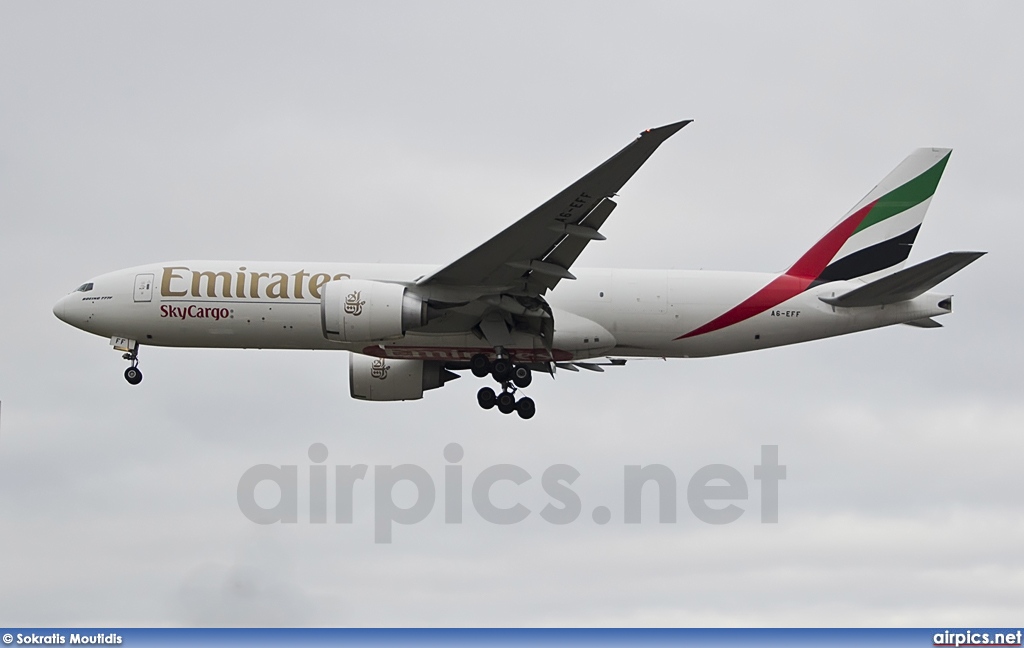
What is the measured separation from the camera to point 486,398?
33656 mm

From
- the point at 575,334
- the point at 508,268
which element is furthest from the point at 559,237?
the point at 575,334

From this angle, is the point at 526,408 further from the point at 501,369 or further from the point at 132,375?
the point at 132,375

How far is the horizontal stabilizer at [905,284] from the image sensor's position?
29.6 m

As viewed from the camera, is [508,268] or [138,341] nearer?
[508,268]

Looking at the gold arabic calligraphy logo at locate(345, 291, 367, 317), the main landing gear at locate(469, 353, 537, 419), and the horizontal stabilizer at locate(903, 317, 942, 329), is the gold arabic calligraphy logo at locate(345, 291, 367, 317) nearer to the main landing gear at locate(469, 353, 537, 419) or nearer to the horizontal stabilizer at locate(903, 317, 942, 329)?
the main landing gear at locate(469, 353, 537, 419)

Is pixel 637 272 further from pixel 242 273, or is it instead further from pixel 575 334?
pixel 242 273

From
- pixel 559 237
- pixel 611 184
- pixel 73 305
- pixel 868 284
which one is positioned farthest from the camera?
pixel 73 305

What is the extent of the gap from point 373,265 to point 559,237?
633cm

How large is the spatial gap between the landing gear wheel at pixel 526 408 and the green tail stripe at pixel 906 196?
10.5m

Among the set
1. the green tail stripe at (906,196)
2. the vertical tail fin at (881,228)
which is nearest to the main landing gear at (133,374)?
the vertical tail fin at (881,228)

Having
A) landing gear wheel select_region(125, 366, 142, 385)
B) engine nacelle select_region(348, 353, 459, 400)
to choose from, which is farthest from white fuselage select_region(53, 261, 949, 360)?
engine nacelle select_region(348, 353, 459, 400)

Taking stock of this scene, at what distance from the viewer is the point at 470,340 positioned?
32938mm

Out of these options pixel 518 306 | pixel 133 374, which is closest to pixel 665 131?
pixel 518 306

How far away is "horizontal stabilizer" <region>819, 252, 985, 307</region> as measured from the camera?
1166 inches
